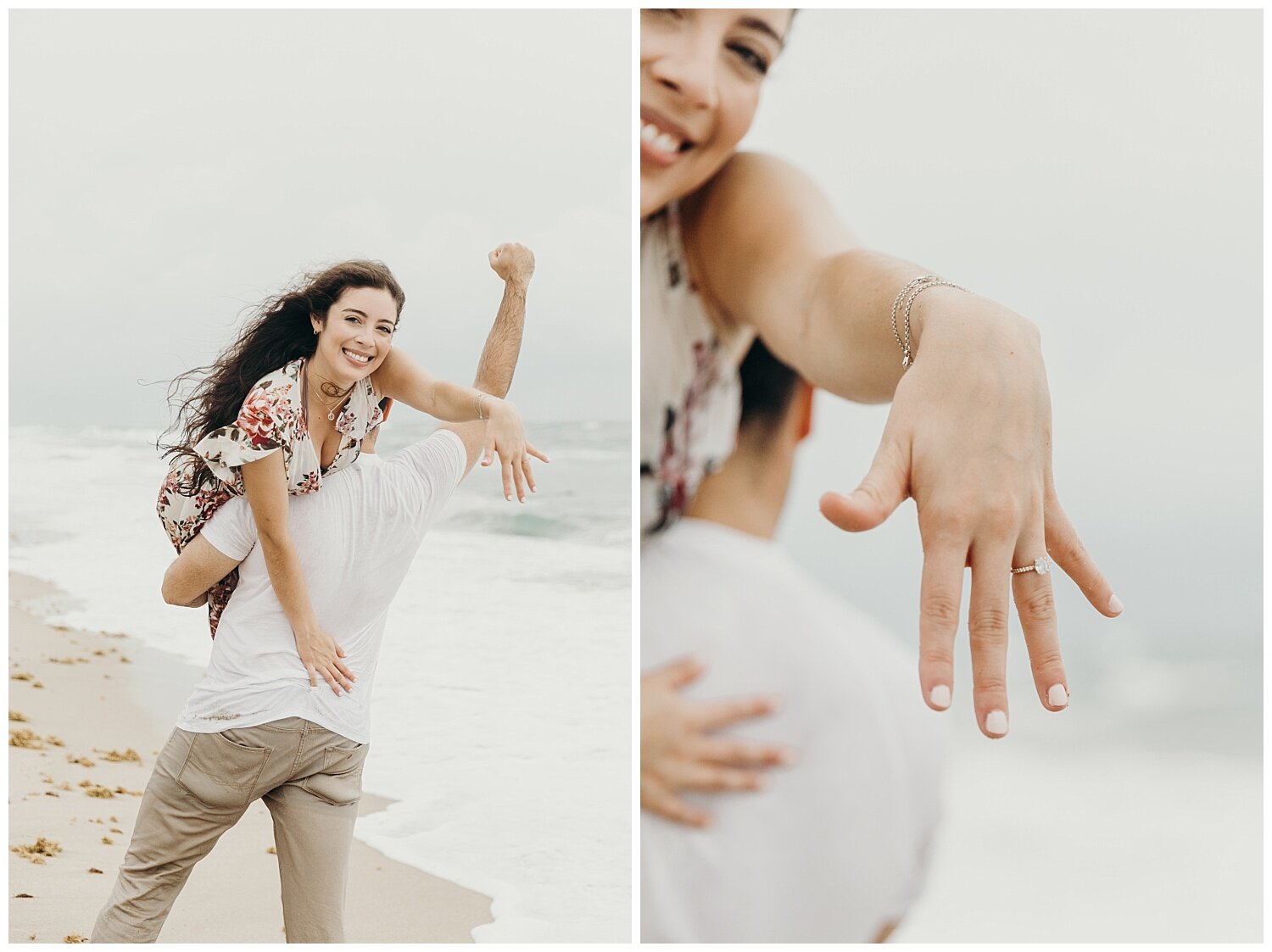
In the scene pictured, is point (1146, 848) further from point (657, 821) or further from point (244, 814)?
point (244, 814)

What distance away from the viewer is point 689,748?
83.4 inches

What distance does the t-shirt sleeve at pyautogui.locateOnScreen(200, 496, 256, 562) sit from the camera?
2.01 m

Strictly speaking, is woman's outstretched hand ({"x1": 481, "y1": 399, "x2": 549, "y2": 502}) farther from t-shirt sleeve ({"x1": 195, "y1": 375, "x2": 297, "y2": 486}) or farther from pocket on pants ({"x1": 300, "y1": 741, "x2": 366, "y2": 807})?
pocket on pants ({"x1": 300, "y1": 741, "x2": 366, "y2": 807})

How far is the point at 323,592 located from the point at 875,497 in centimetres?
95

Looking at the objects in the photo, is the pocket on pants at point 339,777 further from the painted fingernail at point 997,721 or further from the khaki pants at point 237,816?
the painted fingernail at point 997,721

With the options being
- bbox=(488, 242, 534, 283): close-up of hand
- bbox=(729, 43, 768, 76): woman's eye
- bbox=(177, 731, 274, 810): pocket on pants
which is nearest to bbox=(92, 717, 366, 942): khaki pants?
bbox=(177, 731, 274, 810): pocket on pants

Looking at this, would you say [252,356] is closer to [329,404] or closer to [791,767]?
[329,404]

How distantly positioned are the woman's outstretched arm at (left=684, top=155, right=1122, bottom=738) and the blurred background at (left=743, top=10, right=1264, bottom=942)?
0.45 feet

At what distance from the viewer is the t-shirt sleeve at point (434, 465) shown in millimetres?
2088

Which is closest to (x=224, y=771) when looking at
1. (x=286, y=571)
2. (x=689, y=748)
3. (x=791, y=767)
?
(x=286, y=571)

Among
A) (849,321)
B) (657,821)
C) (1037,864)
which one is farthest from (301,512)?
(1037,864)

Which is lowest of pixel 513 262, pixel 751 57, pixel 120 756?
pixel 120 756

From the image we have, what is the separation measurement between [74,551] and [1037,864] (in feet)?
6.06

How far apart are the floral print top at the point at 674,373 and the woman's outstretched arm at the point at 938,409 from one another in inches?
3.8
